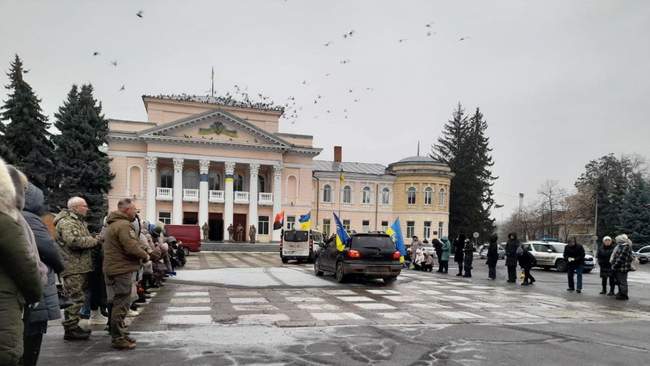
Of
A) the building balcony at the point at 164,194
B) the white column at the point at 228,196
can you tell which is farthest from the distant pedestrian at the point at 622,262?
the building balcony at the point at 164,194

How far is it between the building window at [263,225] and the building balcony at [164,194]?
10.00 metres

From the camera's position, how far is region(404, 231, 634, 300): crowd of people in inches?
Answer: 589

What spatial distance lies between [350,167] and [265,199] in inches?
649

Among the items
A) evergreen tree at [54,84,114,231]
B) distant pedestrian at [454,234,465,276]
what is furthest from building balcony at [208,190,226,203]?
distant pedestrian at [454,234,465,276]

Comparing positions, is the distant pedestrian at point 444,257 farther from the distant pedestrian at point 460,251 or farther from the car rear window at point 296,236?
the car rear window at point 296,236

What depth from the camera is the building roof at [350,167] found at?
6869 cm

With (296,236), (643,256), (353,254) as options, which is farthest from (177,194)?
(643,256)

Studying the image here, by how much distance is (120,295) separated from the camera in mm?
7059

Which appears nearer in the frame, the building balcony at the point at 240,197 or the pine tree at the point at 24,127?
the pine tree at the point at 24,127

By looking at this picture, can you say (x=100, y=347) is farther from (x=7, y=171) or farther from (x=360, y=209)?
(x=360, y=209)

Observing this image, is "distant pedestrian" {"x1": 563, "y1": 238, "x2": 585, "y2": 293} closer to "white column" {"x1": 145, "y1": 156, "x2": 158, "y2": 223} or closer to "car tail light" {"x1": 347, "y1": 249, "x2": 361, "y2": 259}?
"car tail light" {"x1": 347, "y1": 249, "x2": 361, "y2": 259}

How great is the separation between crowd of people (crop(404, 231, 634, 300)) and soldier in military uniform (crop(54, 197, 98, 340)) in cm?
1393

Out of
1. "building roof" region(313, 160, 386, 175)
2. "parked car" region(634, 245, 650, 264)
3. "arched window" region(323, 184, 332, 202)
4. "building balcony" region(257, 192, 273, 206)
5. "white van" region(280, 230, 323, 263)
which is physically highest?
"building roof" region(313, 160, 386, 175)

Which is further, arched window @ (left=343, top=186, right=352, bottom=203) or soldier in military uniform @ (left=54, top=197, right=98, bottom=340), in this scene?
arched window @ (left=343, top=186, right=352, bottom=203)
